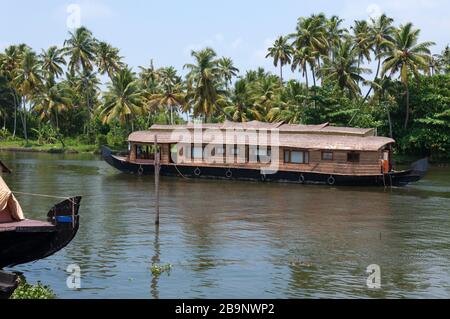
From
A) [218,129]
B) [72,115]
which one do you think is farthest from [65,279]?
[72,115]

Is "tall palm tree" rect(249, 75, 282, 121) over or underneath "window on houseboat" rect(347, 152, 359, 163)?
over

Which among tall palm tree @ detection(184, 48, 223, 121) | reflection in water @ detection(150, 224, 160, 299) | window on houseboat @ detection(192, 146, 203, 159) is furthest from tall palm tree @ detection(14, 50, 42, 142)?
reflection in water @ detection(150, 224, 160, 299)

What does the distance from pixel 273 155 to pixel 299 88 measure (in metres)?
20.3

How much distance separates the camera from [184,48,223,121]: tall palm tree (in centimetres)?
5009

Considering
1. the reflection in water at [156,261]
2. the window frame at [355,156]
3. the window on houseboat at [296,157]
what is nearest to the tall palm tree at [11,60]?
the window on houseboat at [296,157]

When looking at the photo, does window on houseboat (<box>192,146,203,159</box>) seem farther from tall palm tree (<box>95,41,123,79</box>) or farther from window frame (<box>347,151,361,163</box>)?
tall palm tree (<box>95,41,123,79</box>)

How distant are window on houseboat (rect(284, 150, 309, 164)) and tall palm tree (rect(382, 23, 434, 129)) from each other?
53.0ft

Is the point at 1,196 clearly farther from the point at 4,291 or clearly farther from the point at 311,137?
the point at 311,137

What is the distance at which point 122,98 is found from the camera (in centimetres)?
5512

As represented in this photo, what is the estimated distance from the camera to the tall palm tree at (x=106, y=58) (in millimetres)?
66438

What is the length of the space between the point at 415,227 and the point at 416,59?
2737cm

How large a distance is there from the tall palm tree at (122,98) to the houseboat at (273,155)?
557 inches

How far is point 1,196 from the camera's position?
1472cm

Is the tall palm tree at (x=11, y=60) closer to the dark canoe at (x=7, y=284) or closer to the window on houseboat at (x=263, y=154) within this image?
the window on houseboat at (x=263, y=154)
